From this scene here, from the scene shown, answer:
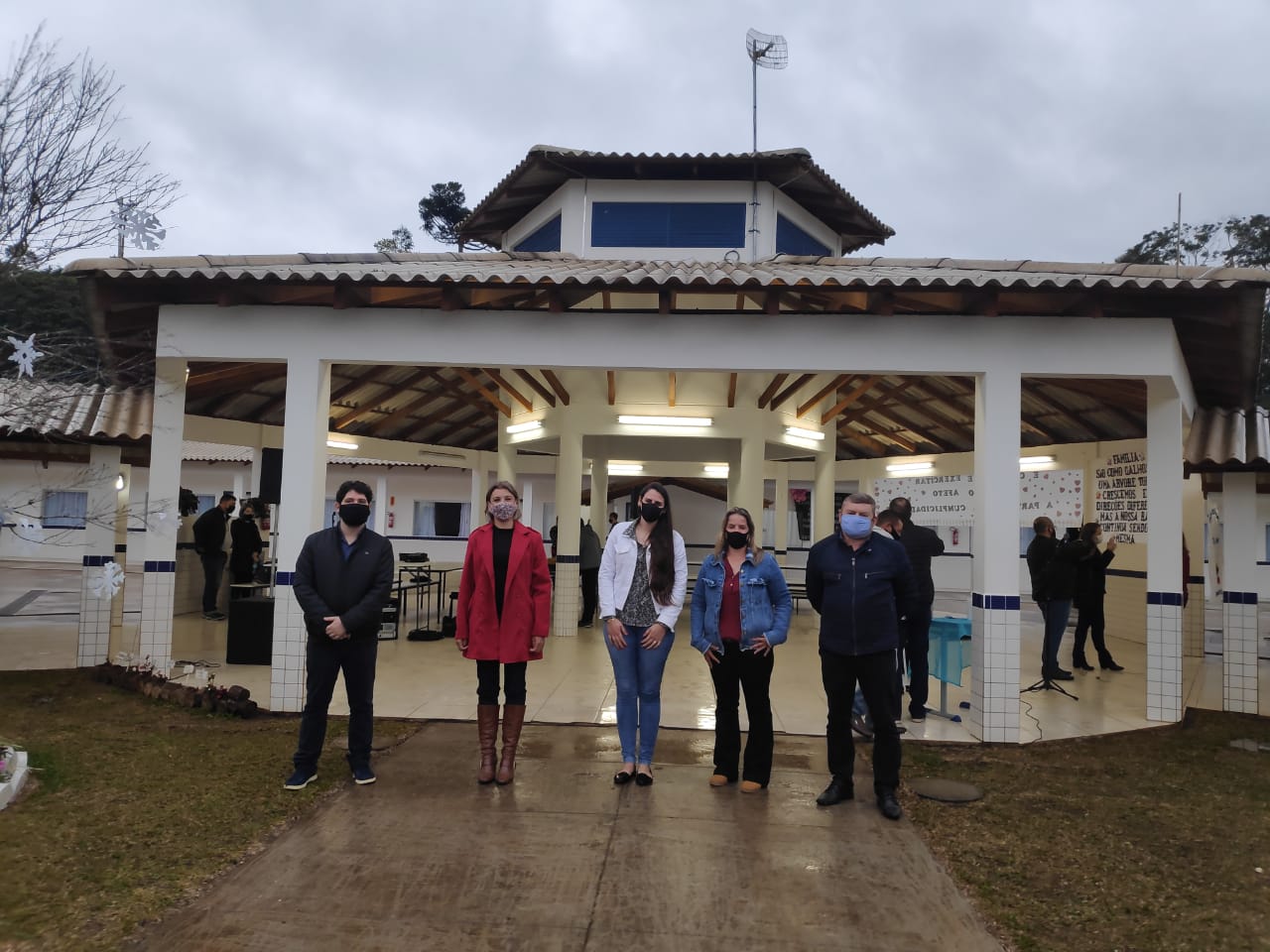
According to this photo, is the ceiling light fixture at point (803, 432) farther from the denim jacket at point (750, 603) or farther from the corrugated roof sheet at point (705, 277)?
the denim jacket at point (750, 603)

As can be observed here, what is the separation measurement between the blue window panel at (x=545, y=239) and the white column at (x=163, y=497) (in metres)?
6.07

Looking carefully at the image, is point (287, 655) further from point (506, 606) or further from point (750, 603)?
point (750, 603)

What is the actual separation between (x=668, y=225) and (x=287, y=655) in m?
7.70

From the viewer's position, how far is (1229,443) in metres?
7.77

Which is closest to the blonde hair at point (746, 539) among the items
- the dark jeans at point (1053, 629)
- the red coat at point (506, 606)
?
the red coat at point (506, 606)

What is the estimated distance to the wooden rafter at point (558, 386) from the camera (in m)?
10.3

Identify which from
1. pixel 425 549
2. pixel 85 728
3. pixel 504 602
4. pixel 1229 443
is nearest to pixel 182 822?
pixel 504 602

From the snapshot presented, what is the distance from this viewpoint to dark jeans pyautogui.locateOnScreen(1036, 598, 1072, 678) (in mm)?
8062

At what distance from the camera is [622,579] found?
15.4 feet

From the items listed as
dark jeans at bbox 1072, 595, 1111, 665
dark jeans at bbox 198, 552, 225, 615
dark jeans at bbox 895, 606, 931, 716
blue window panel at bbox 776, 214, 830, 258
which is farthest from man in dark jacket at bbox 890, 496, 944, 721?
dark jeans at bbox 198, 552, 225, 615

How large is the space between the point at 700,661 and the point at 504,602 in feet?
15.5

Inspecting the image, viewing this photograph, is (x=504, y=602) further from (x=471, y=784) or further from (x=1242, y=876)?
(x=1242, y=876)

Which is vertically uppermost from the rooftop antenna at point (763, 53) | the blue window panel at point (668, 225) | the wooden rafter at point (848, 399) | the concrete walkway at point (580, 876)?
the rooftop antenna at point (763, 53)

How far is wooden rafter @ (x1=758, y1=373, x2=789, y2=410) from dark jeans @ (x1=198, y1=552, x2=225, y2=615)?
7790 mm
